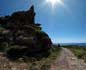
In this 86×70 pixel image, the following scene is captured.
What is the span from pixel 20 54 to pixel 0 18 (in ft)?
97.4

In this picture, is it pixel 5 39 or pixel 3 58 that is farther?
pixel 5 39

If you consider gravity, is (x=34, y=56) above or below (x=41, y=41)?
below

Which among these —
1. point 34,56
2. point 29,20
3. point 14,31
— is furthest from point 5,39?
point 29,20

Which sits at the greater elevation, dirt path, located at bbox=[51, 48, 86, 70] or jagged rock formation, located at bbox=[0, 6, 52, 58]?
jagged rock formation, located at bbox=[0, 6, 52, 58]

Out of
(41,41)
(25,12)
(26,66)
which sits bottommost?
(26,66)

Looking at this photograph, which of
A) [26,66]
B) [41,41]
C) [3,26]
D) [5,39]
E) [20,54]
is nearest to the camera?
[26,66]

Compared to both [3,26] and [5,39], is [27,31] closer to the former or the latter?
[5,39]

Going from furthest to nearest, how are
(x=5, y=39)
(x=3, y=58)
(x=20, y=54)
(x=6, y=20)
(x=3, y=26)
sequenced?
1. (x=6, y=20)
2. (x=3, y=26)
3. (x=5, y=39)
4. (x=20, y=54)
5. (x=3, y=58)

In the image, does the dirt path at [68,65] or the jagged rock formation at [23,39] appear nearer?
the dirt path at [68,65]

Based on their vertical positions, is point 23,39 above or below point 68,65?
above

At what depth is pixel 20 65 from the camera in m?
34.6

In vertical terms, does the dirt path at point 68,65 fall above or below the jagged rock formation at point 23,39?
below

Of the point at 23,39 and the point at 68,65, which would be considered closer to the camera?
the point at 68,65

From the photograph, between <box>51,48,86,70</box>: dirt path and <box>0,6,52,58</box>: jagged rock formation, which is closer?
<box>51,48,86,70</box>: dirt path
